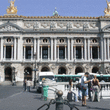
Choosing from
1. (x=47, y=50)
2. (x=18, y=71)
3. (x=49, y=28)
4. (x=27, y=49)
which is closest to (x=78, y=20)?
(x=49, y=28)

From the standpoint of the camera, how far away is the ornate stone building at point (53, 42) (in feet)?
211

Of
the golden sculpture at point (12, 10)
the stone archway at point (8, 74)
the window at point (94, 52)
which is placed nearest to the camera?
the stone archway at point (8, 74)

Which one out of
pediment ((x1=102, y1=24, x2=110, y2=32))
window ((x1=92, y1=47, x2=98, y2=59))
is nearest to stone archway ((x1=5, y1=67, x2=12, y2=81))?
window ((x1=92, y1=47, x2=98, y2=59))

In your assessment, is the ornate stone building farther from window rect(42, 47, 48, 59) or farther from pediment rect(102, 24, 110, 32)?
window rect(42, 47, 48, 59)

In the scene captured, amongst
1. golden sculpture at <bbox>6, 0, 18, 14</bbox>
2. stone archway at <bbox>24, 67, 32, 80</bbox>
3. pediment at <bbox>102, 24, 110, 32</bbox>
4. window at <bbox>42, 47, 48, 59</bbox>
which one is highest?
golden sculpture at <bbox>6, 0, 18, 14</bbox>

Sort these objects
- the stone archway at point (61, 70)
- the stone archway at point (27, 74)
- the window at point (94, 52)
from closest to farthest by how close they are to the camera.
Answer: the stone archway at point (27, 74), the stone archway at point (61, 70), the window at point (94, 52)

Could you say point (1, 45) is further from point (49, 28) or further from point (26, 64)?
point (49, 28)

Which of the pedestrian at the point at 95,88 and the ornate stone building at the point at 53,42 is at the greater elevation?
the ornate stone building at the point at 53,42

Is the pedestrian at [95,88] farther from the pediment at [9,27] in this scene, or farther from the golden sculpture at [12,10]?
the golden sculpture at [12,10]

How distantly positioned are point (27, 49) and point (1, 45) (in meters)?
8.82

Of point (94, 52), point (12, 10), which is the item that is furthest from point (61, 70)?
point (12, 10)

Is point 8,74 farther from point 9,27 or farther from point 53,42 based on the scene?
point 53,42

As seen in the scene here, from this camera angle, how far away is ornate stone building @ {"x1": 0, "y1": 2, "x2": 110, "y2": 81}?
6438 cm

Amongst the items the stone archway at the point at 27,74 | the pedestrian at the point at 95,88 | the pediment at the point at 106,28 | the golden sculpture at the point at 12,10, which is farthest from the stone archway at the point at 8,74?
the pedestrian at the point at 95,88
